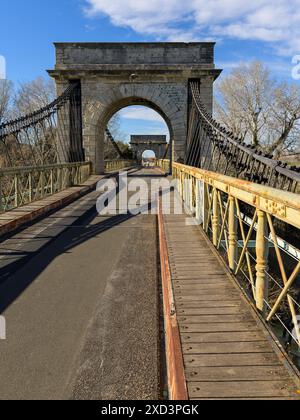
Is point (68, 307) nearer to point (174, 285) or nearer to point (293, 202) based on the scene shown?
point (174, 285)

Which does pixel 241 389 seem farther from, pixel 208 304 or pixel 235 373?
pixel 208 304

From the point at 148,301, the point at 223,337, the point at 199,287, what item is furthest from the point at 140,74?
the point at 223,337

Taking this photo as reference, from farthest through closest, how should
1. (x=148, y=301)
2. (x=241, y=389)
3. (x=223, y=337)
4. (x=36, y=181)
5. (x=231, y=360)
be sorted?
(x=36, y=181)
(x=148, y=301)
(x=223, y=337)
(x=231, y=360)
(x=241, y=389)

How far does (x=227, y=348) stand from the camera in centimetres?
231

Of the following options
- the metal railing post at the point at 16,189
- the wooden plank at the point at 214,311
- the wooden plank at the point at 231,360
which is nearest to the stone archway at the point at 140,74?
the metal railing post at the point at 16,189

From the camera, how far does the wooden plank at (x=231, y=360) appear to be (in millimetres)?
2141

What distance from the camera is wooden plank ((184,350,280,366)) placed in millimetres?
2141

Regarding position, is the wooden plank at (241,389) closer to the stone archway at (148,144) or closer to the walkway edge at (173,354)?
the walkway edge at (173,354)

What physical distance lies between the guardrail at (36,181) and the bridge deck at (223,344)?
5238 millimetres

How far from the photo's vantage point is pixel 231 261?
382 cm

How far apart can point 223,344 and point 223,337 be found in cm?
9

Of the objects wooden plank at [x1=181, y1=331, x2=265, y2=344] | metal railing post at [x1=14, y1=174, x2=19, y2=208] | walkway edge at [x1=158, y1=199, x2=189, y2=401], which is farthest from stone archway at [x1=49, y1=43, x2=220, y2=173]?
wooden plank at [x1=181, y1=331, x2=265, y2=344]

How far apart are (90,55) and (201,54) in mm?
5329

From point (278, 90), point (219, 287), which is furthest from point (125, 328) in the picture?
point (278, 90)
